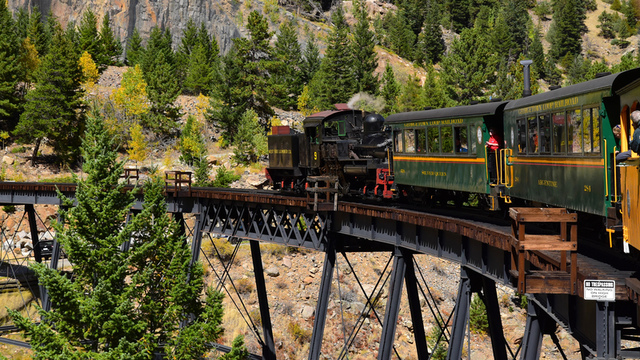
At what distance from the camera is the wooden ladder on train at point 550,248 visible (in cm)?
982

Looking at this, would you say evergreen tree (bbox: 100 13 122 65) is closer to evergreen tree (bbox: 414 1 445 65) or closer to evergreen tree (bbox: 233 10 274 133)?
evergreen tree (bbox: 233 10 274 133)

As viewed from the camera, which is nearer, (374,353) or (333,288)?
(374,353)

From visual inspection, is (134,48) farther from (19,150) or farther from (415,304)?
(415,304)

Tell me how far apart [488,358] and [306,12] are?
87248 mm

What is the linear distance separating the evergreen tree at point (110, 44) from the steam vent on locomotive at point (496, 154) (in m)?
61.5

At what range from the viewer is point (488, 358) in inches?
1437

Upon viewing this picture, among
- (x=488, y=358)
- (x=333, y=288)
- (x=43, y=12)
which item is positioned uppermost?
(x=43, y=12)

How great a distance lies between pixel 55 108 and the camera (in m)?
55.0

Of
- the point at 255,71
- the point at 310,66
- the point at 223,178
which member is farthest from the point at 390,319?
the point at 310,66

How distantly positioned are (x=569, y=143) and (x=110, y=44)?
264 feet

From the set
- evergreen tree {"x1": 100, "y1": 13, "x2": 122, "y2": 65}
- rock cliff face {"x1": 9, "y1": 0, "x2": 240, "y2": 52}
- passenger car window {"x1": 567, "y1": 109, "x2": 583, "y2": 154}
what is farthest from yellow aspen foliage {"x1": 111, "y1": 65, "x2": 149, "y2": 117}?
passenger car window {"x1": 567, "y1": 109, "x2": 583, "y2": 154}

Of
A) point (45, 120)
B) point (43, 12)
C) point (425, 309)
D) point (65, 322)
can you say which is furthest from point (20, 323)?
point (43, 12)

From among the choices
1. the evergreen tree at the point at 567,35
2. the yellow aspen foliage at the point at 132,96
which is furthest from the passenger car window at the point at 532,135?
the evergreen tree at the point at 567,35

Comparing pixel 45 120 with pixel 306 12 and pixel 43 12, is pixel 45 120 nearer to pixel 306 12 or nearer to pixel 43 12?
pixel 43 12
